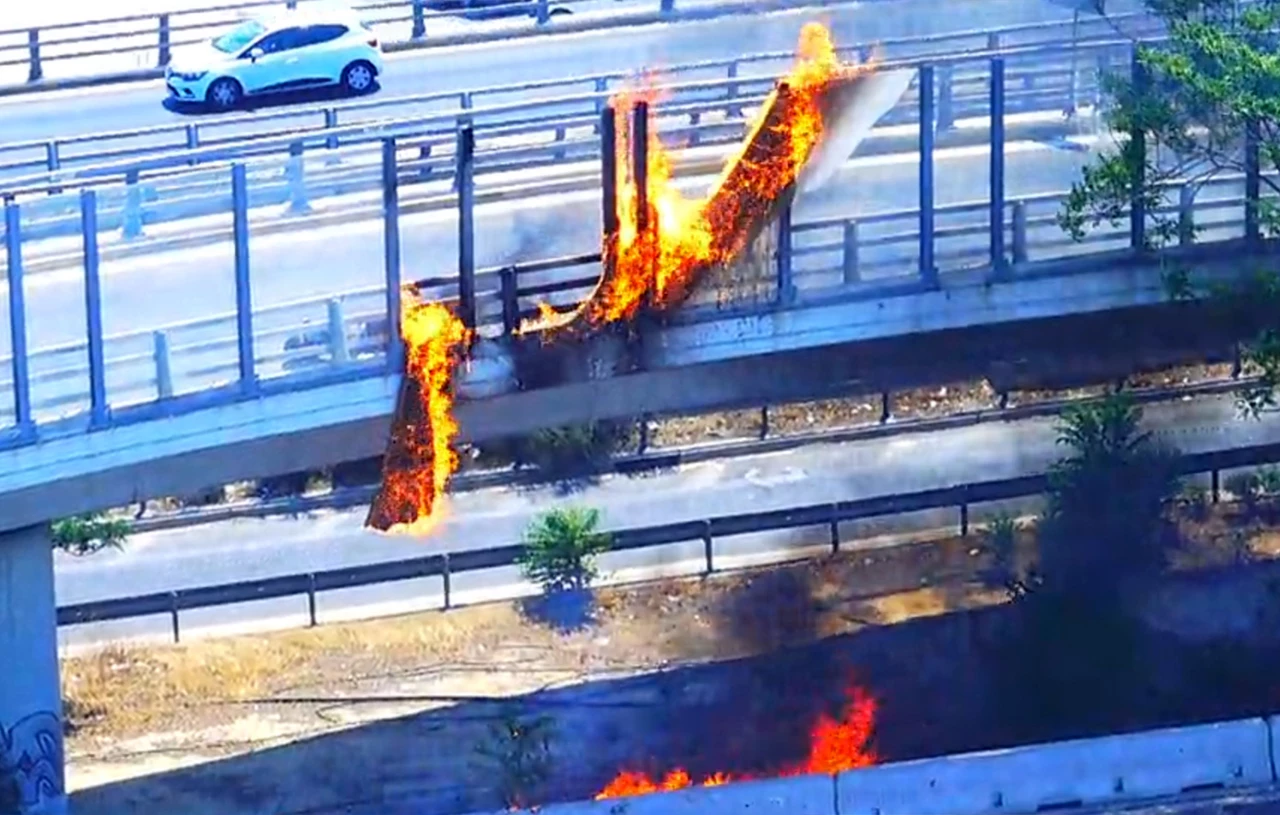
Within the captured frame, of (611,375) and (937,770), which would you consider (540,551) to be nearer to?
(611,375)

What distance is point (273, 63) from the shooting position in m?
37.1

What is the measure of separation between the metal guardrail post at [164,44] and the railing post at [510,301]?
563 inches

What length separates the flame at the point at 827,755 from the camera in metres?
25.3

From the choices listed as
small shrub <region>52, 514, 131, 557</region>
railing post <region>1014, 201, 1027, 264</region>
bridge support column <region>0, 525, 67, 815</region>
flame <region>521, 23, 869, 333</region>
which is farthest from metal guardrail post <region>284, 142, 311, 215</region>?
railing post <region>1014, 201, 1027, 264</region>

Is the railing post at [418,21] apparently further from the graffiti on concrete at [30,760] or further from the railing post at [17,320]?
the graffiti on concrete at [30,760]

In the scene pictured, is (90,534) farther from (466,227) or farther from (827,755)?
(827,755)

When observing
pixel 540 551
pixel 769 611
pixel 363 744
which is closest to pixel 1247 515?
pixel 769 611

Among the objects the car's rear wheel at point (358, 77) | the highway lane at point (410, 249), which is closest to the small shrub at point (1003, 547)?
the highway lane at point (410, 249)

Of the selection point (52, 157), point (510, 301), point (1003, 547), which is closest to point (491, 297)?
point (510, 301)

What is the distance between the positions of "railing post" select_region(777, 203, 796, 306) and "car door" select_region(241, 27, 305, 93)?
1216cm

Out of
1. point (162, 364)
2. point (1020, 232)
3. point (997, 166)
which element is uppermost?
point (997, 166)

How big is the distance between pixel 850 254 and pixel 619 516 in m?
5.31

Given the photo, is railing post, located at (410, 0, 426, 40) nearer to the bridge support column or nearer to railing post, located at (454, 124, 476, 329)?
railing post, located at (454, 124, 476, 329)

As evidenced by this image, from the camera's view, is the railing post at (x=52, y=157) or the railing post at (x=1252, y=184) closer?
the railing post at (x=1252, y=184)
